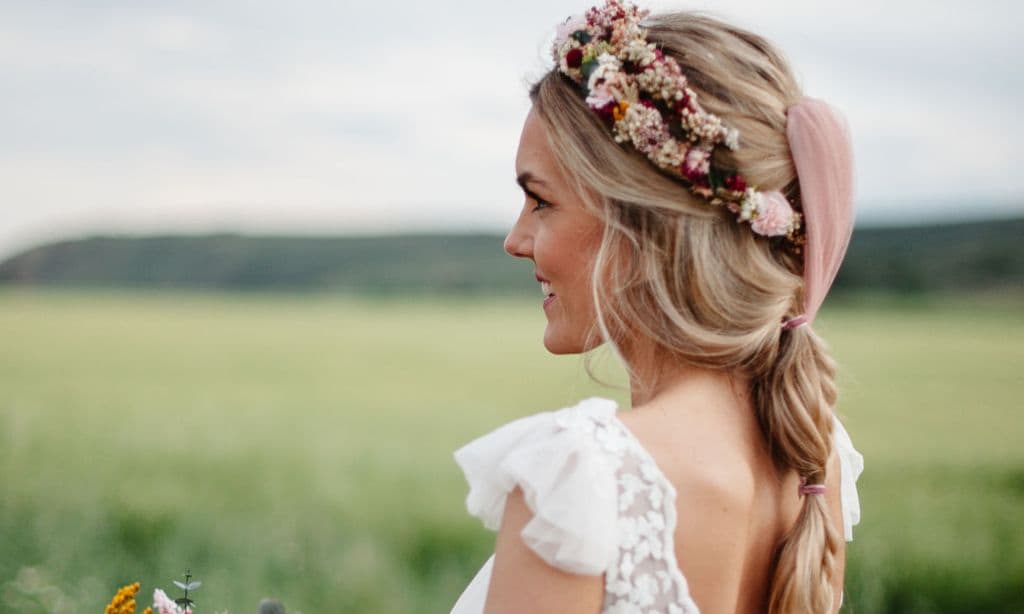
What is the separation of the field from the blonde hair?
44 centimetres

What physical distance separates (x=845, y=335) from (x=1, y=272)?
1103cm

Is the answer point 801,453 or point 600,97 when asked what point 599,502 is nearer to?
point 801,453

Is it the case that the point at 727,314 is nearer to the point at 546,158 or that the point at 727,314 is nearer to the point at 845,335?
the point at 546,158

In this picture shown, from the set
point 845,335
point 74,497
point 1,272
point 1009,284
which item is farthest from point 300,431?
point 845,335

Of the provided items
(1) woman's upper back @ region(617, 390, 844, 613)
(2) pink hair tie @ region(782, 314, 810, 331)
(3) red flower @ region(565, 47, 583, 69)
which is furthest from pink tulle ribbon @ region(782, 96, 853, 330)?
(3) red flower @ region(565, 47, 583, 69)

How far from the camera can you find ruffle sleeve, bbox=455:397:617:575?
4.08 feet

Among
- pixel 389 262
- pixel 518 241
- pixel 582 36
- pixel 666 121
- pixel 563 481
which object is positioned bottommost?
pixel 389 262

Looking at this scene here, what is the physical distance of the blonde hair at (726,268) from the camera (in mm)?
1520

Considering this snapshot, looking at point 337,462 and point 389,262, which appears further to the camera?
point 389,262

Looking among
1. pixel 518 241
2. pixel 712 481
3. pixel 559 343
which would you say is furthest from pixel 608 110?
pixel 712 481

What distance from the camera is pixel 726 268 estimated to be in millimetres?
1548

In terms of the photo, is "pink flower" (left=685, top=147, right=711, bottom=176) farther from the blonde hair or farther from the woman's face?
A: the woman's face

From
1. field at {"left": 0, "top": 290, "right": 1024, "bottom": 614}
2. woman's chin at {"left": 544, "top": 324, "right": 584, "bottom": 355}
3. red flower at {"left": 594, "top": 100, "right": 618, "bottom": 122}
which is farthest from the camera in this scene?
field at {"left": 0, "top": 290, "right": 1024, "bottom": 614}

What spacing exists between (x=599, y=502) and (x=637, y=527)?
7 cm
